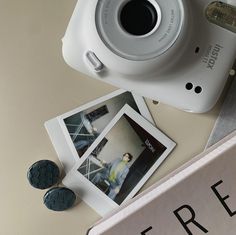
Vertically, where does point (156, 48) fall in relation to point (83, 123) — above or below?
above

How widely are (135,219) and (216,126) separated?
248 mm

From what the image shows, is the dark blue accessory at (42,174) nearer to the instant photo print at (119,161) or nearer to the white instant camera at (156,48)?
the instant photo print at (119,161)

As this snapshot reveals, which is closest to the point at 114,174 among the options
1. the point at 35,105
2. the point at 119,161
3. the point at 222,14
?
the point at 119,161

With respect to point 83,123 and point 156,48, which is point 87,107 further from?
point 156,48

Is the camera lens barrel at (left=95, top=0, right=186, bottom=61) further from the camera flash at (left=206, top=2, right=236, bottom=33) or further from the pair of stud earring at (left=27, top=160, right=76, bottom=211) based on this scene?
the pair of stud earring at (left=27, top=160, right=76, bottom=211)

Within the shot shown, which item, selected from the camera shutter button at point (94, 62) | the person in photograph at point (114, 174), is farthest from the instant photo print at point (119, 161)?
the camera shutter button at point (94, 62)

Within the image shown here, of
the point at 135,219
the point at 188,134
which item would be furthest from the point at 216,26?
the point at 135,219

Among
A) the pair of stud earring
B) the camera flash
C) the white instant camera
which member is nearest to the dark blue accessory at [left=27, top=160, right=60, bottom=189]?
the pair of stud earring

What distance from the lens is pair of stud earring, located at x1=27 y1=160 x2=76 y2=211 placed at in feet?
2.75

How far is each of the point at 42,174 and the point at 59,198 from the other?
0.05 metres

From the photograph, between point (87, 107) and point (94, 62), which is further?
point (87, 107)

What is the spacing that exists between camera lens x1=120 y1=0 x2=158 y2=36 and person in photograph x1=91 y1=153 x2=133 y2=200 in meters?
0.21

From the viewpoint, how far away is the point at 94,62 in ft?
2.48

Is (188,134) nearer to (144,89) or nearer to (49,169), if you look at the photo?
(144,89)
